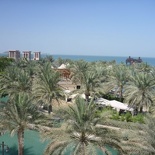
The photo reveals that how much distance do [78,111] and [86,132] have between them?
1.17 metres

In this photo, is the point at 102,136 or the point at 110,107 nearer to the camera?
the point at 102,136

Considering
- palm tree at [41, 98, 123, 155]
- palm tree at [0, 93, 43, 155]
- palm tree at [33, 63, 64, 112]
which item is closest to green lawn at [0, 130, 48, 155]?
palm tree at [0, 93, 43, 155]

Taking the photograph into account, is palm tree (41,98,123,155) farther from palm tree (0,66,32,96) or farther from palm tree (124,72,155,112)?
palm tree (0,66,32,96)

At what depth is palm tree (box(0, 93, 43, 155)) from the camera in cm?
1515

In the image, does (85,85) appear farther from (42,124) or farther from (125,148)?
(125,148)

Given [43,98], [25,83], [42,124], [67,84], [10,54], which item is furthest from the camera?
[10,54]

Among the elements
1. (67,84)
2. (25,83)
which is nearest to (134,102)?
(25,83)

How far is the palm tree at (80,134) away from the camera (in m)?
13.5

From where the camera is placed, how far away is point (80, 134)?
13.8 metres

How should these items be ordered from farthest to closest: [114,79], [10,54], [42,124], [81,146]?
[10,54] → [114,79] → [42,124] → [81,146]

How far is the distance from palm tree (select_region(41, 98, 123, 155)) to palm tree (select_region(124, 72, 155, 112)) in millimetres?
12281

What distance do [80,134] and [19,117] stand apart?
391 centimetres

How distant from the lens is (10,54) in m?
140

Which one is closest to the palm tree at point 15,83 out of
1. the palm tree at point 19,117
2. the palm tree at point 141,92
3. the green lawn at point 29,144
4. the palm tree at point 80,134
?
the green lawn at point 29,144
